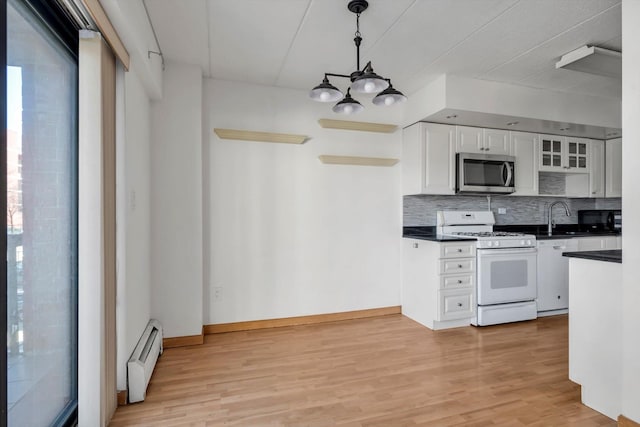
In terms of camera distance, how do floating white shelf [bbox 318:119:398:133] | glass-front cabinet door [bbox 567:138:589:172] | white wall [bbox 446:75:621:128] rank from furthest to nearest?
1. glass-front cabinet door [bbox 567:138:589:172]
2. floating white shelf [bbox 318:119:398:133]
3. white wall [bbox 446:75:621:128]

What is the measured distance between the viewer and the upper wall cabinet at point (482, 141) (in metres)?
3.70

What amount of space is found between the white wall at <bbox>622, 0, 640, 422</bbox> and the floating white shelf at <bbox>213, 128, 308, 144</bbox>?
252 cm

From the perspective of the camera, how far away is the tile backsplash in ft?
12.9

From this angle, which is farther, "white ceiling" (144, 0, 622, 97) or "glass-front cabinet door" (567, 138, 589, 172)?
"glass-front cabinet door" (567, 138, 589, 172)

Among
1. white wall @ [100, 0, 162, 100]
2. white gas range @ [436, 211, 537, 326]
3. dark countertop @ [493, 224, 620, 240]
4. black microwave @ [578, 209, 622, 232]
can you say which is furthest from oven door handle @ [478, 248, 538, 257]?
white wall @ [100, 0, 162, 100]

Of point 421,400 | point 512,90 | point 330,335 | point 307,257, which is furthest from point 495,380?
point 512,90

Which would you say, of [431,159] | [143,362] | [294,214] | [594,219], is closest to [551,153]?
[594,219]

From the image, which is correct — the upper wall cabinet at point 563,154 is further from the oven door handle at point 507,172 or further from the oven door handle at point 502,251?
the oven door handle at point 502,251

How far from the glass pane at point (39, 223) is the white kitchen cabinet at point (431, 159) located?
3049mm

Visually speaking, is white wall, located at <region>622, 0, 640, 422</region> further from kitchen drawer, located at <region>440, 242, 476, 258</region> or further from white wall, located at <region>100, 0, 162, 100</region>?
white wall, located at <region>100, 0, 162, 100</region>

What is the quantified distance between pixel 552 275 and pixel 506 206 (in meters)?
1.01

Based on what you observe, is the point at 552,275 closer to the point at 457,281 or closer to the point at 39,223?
the point at 457,281

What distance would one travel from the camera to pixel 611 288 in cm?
188

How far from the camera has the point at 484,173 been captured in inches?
147
